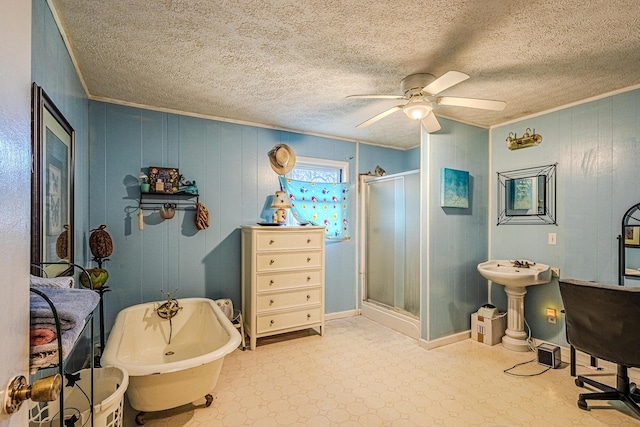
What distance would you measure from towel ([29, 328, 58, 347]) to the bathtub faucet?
233 centimetres

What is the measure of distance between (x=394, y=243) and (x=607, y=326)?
84.4 inches

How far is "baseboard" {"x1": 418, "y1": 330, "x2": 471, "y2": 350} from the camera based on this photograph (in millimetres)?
3160

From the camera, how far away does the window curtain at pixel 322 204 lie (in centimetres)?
380

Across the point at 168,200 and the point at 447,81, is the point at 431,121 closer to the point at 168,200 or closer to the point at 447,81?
the point at 447,81

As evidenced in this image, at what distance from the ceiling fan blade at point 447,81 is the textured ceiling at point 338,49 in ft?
0.76

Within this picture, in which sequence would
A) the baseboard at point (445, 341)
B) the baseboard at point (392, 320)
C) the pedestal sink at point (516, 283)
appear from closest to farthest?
the pedestal sink at point (516, 283) < the baseboard at point (445, 341) < the baseboard at point (392, 320)

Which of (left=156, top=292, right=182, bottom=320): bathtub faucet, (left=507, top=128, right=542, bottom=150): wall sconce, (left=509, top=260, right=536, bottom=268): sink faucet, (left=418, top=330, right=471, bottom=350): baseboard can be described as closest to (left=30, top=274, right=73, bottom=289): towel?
(left=156, top=292, right=182, bottom=320): bathtub faucet

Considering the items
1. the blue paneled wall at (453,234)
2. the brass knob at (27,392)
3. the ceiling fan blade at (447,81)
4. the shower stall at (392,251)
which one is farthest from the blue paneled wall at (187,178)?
the brass knob at (27,392)

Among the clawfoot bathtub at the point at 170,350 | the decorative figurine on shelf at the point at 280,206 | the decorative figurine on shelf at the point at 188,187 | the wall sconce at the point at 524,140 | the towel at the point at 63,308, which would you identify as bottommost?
the clawfoot bathtub at the point at 170,350

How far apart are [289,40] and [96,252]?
7.41ft

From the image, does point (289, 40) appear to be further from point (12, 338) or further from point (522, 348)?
point (522, 348)

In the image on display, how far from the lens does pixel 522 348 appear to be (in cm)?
309

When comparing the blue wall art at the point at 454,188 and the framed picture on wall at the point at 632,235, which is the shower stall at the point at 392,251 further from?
the framed picture on wall at the point at 632,235

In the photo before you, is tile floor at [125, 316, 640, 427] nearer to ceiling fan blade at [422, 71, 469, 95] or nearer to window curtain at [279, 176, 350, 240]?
window curtain at [279, 176, 350, 240]
